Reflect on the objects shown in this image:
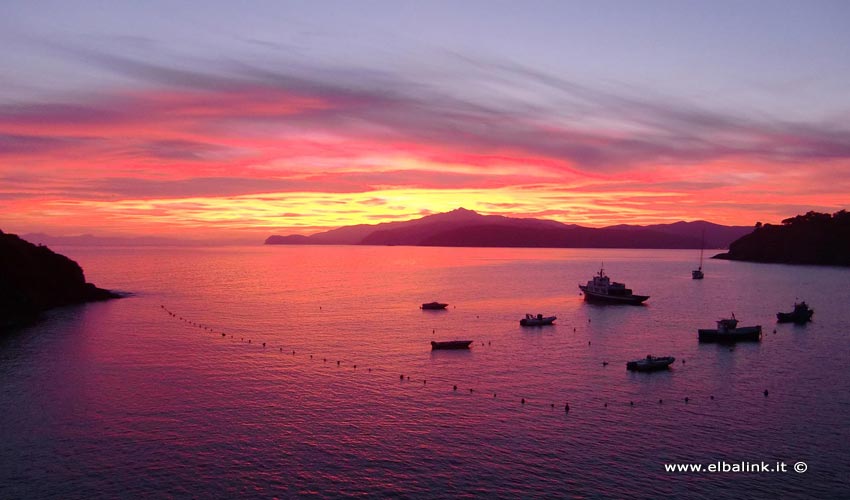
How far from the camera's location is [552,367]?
76.6 m

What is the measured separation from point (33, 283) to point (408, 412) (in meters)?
115

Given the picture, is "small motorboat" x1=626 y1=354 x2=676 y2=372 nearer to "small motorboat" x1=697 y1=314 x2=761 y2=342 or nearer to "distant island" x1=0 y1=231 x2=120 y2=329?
"small motorboat" x1=697 y1=314 x2=761 y2=342

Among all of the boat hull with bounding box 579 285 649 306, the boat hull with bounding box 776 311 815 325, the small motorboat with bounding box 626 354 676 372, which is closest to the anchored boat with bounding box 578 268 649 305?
the boat hull with bounding box 579 285 649 306

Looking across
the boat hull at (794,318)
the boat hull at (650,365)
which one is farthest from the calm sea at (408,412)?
the boat hull at (794,318)

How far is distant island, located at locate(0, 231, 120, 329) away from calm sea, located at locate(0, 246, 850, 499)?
42.5ft

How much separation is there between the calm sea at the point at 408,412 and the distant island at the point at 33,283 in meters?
13.0

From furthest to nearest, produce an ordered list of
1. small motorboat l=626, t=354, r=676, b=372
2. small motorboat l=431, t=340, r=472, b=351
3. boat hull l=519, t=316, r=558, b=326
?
boat hull l=519, t=316, r=558, b=326 → small motorboat l=431, t=340, r=472, b=351 → small motorboat l=626, t=354, r=676, b=372

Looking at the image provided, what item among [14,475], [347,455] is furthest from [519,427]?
[14,475]

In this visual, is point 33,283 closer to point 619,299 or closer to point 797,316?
point 619,299

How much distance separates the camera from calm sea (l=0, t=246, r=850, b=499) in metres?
42.3

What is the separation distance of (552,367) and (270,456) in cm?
4239

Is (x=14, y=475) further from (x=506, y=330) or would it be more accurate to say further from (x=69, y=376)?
(x=506, y=330)

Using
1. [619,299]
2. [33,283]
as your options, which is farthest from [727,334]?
[33,283]

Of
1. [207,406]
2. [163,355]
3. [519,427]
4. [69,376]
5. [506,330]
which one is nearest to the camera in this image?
[519,427]
